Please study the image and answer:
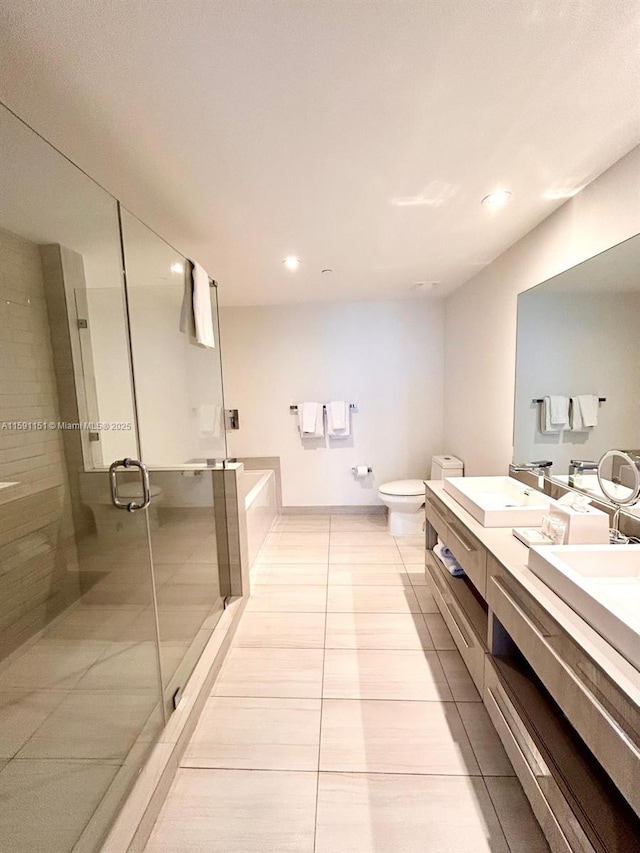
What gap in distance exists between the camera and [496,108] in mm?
1100

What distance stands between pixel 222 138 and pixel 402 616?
2.56 meters

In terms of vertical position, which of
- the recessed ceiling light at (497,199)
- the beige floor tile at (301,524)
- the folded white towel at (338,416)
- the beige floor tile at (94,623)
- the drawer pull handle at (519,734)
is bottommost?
the beige floor tile at (301,524)

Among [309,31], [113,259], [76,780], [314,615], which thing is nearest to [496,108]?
[309,31]

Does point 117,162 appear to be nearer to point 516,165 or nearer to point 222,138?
point 222,138

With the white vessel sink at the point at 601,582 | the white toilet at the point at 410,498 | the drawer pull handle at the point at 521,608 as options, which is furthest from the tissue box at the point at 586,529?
the white toilet at the point at 410,498

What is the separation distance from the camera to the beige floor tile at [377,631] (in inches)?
75.7

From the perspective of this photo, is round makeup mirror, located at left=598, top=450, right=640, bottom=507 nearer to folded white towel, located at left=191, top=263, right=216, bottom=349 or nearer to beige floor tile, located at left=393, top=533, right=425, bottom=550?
beige floor tile, located at left=393, top=533, right=425, bottom=550

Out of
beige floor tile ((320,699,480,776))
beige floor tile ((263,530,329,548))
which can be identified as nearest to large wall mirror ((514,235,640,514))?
beige floor tile ((320,699,480,776))

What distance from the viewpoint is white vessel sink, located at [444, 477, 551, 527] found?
1.59 metres

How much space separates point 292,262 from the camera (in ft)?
7.88

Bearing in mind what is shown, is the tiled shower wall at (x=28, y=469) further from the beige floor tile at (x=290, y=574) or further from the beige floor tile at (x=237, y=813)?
the beige floor tile at (x=290, y=574)

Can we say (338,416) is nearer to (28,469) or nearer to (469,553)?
(469,553)

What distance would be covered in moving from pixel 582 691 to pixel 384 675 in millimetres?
1106

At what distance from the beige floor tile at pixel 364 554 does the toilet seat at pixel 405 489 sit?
0.48 meters
